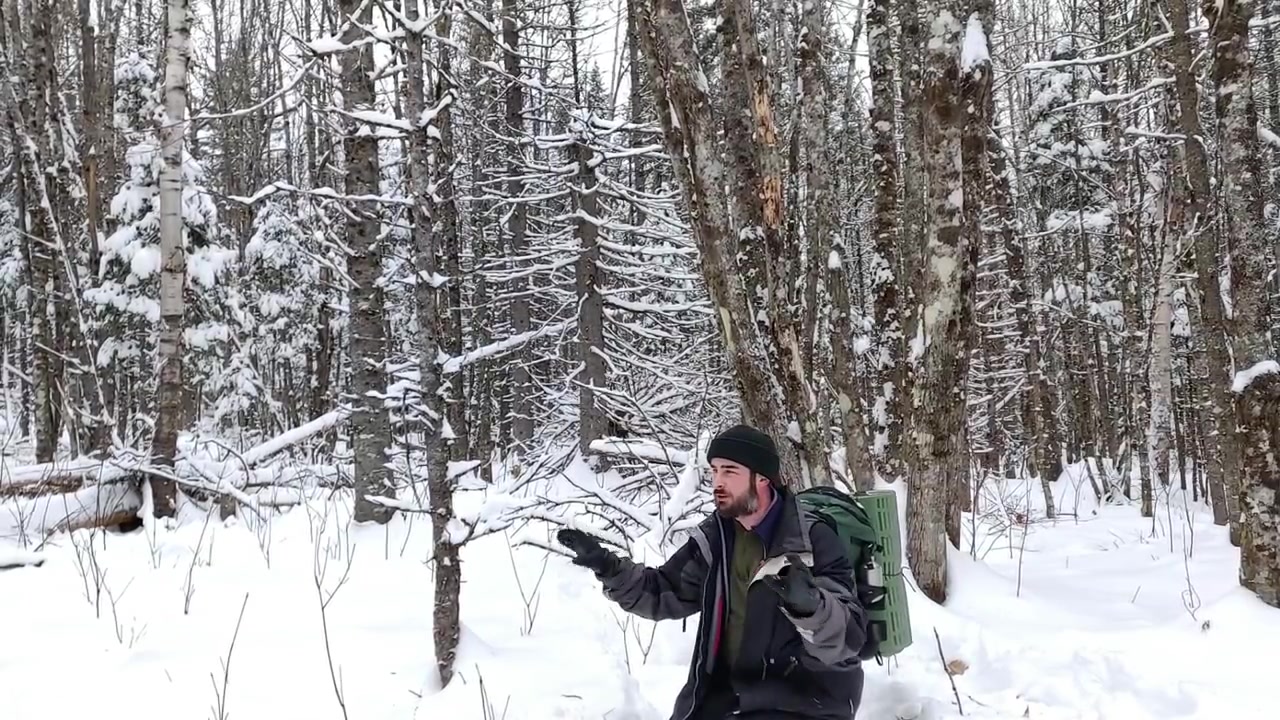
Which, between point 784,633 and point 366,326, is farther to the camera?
point 366,326

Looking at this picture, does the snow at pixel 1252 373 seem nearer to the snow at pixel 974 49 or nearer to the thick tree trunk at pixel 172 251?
the snow at pixel 974 49

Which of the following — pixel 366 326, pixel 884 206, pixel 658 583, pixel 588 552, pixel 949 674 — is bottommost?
pixel 949 674

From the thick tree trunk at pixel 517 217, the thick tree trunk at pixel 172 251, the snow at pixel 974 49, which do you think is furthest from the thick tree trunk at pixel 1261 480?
the thick tree trunk at pixel 517 217

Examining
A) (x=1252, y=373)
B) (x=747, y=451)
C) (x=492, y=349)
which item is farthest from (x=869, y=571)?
(x=492, y=349)

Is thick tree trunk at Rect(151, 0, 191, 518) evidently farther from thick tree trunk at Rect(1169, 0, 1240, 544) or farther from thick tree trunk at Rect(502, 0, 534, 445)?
thick tree trunk at Rect(1169, 0, 1240, 544)

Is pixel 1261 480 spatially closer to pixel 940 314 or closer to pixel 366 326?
pixel 940 314

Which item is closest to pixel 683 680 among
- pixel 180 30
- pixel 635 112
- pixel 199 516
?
pixel 199 516

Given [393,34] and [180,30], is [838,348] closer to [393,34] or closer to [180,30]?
[393,34]

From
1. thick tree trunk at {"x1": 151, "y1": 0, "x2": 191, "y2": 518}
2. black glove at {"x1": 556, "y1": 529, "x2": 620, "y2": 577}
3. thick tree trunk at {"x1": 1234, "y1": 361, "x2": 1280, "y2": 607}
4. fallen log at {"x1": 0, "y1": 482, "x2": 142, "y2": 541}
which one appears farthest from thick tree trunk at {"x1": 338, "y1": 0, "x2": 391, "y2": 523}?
thick tree trunk at {"x1": 1234, "y1": 361, "x2": 1280, "y2": 607}

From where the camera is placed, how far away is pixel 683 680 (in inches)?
156

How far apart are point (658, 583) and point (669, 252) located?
7.96 metres

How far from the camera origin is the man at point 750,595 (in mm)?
2748

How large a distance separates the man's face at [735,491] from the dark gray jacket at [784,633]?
0.11 meters

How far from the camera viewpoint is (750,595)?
115 inches
